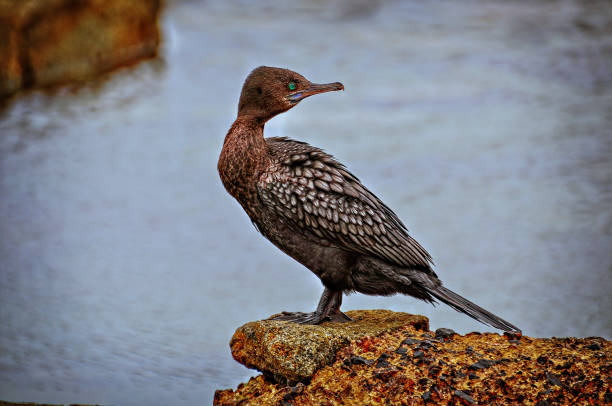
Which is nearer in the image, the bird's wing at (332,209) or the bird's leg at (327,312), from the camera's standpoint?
the bird's wing at (332,209)

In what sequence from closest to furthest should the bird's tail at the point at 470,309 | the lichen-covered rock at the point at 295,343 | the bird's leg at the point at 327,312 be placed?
the lichen-covered rock at the point at 295,343 < the bird's tail at the point at 470,309 < the bird's leg at the point at 327,312

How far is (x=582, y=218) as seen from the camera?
8562 mm

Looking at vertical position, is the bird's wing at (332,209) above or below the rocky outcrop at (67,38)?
below

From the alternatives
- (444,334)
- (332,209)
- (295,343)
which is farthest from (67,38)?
(444,334)

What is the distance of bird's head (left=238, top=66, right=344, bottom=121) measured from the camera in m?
4.90

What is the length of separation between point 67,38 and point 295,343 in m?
9.66

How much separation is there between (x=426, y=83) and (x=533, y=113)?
→ 1.77 metres

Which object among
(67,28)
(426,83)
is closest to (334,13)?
(426,83)

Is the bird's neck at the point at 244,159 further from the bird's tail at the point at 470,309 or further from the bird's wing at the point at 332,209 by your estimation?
the bird's tail at the point at 470,309

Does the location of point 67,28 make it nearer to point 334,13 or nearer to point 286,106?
point 334,13

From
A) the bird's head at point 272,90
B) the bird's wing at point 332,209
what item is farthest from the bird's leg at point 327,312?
the bird's head at point 272,90

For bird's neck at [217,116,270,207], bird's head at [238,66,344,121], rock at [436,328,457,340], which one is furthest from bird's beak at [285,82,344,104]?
rock at [436,328,457,340]

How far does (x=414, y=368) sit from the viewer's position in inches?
176

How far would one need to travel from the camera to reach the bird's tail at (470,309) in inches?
187
